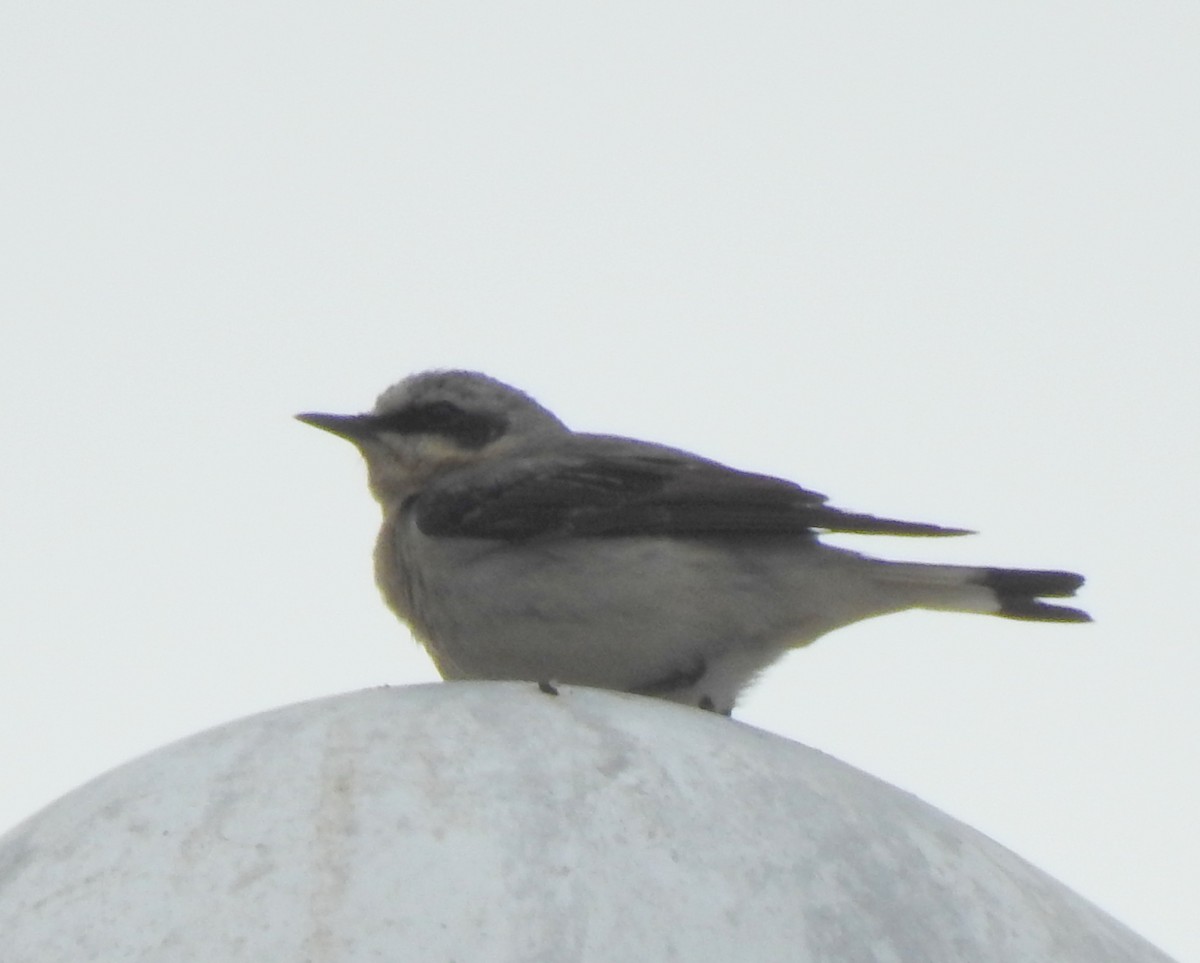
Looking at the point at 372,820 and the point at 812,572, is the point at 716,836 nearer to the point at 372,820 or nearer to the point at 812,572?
the point at 372,820

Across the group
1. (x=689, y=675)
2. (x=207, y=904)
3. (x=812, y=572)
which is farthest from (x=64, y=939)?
(x=812, y=572)

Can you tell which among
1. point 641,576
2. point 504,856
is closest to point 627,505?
point 641,576

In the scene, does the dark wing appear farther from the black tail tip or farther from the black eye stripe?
the black eye stripe

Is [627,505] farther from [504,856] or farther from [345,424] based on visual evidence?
[504,856]

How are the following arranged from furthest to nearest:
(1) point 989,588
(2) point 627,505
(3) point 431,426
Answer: (3) point 431,426, (2) point 627,505, (1) point 989,588

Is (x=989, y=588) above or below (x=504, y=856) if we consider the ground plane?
above

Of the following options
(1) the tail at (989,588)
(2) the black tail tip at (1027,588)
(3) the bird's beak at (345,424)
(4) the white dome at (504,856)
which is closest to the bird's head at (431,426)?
A: (3) the bird's beak at (345,424)

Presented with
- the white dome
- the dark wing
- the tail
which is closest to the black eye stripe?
the dark wing
